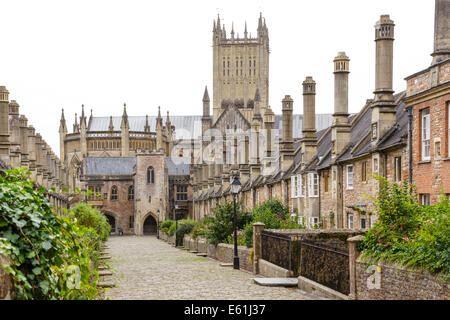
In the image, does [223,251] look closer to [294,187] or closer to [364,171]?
[364,171]

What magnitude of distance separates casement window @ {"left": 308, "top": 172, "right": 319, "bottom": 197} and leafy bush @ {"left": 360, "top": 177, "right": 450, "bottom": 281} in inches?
865

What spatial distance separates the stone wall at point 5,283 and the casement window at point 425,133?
61.1ft

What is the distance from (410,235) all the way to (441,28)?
40.9 ft

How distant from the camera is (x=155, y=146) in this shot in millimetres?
120562

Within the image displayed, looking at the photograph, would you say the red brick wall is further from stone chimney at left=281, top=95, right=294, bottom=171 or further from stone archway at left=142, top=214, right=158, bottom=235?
stone archway at left=142, top=214, right=158, bottom=235

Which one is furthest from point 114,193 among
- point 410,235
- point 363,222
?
point 410,235

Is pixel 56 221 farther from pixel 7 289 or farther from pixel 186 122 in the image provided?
pixel 186 122

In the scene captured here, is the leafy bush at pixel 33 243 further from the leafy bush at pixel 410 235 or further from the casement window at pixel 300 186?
the casement window at pixel 300 186

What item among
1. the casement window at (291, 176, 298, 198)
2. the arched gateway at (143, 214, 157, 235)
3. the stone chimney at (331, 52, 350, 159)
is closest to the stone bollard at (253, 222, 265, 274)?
the stone chimney at (331, 52, 350, 159)

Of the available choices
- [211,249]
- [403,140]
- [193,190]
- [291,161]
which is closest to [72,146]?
[193,190]

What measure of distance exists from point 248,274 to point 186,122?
116 metres

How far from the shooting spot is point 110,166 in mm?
102500

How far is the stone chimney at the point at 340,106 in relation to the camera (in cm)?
3378
